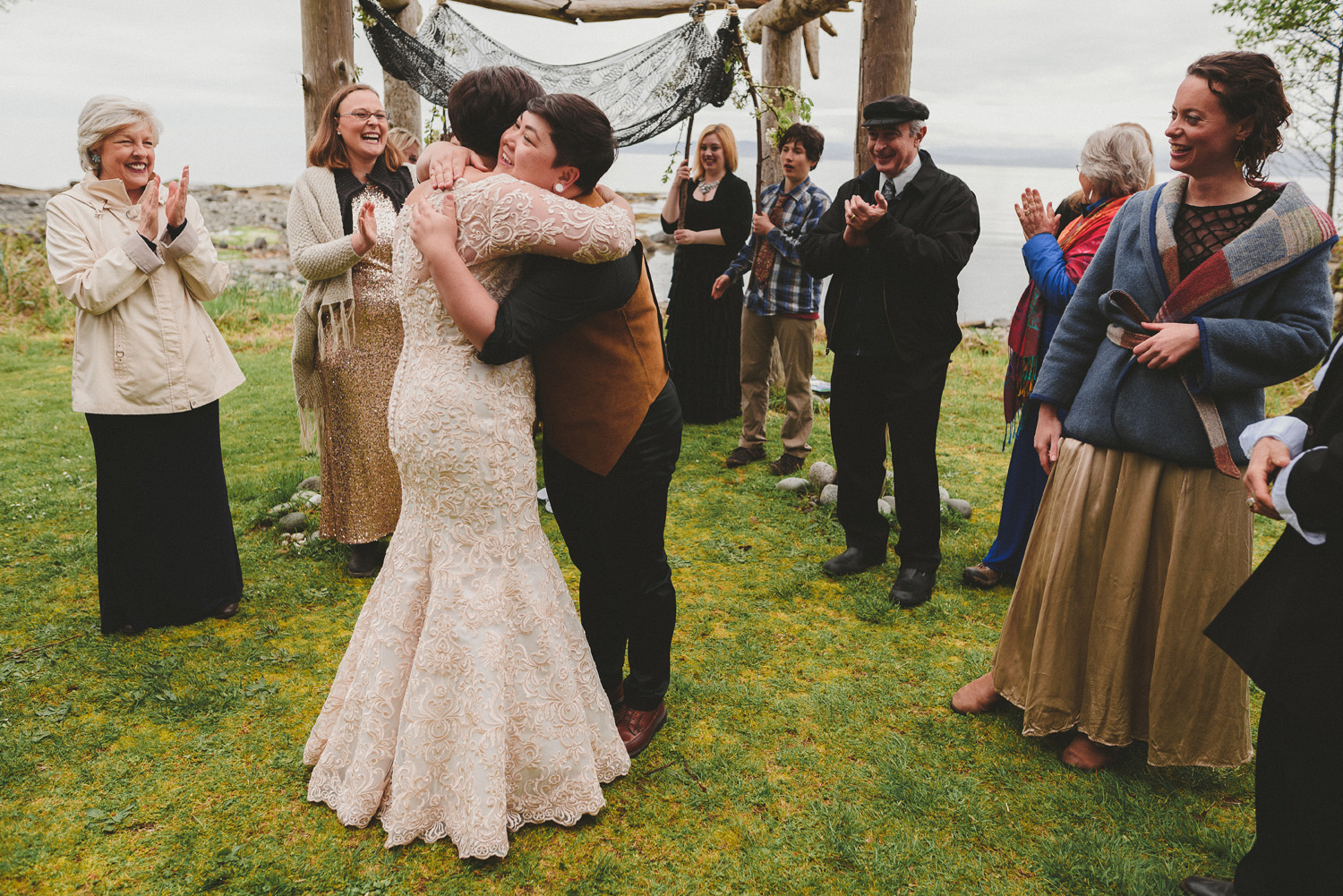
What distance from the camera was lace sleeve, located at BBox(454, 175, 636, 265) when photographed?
215 centimetres

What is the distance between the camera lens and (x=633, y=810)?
2615mm

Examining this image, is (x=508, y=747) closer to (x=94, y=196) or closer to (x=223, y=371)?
(x=223, y=371)

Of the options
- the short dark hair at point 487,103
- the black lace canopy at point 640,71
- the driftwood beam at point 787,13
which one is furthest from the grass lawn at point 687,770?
the driftwood beam at point 787,13

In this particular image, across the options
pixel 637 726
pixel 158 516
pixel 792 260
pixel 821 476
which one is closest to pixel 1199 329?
pixel 637 726

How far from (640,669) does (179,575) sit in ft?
7.21

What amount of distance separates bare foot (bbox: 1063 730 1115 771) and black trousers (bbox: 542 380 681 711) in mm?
1365

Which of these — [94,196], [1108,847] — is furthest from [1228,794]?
[94,196]

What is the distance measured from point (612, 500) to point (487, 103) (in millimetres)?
1152

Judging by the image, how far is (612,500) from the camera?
256 cm

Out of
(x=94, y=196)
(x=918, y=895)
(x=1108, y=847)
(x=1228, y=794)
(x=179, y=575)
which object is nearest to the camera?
(x=918, y=895)

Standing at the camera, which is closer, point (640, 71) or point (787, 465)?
point (787, 465)

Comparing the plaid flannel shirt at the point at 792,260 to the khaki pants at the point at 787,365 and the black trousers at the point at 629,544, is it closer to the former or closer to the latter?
the khaki pants at the point at 787,365

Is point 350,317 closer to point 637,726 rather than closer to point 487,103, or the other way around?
point 487,103

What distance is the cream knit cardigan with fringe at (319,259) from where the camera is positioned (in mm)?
3838
